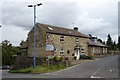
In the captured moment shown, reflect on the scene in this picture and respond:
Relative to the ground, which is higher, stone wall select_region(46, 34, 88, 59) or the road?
stone wall select_region(46, 34, 88, 59)

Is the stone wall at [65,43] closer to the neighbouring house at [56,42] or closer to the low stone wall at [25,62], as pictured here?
the neighbouring house at [56,42]

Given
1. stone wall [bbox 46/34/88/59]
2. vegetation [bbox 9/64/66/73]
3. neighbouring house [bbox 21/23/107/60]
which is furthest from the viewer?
stone wall [bbox 46/34/88/59]

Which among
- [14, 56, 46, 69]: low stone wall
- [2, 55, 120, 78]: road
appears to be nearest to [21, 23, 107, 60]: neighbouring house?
[14, 56, 46, 69]: low stone wall

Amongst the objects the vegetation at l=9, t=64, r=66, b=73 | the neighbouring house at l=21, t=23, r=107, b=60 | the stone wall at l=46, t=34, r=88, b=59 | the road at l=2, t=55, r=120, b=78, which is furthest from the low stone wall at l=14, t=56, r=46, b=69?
the road at l=2, t=55, r=120, b=78

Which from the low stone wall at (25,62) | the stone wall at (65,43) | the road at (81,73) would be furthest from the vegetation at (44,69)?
the stone wall at (65,43)

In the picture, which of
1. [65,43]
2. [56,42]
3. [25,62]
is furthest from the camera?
[65,43]

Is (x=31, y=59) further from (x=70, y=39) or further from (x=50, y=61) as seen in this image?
(x=70, y=39)

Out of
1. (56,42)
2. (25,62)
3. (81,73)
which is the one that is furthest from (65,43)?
(81,73)

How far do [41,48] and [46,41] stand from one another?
1729mm

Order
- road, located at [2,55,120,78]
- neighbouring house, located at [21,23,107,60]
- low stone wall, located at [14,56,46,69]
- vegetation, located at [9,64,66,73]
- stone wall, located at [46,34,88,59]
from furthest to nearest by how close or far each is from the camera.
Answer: stone wall, located at [46,34,88,59]
neighbouring house, located at [21,23,107,60]
low stone wall, located at [14,56,46,69]
vegetation, located at [9,64,66,73]
road, located at [2,55,120,78]

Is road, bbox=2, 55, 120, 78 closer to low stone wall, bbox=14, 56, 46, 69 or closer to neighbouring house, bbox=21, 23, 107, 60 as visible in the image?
low stone wall, bbox=14, 56, 46, 69

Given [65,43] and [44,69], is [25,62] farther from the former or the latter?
[65,43]

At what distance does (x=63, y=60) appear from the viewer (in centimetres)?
2727

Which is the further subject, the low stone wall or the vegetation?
the low stone wall
